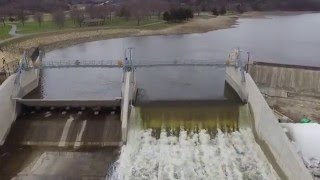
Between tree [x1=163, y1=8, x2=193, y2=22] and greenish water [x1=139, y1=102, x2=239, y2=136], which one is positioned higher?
tree [x1=163, y1=8, x2=193, y2=22]

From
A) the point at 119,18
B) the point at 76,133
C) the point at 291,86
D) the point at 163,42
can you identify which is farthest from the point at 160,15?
the point at 76,133

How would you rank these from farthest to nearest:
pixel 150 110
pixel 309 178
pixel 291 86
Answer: pixel 291 86 < pixel 150 110 < pixel 309 178

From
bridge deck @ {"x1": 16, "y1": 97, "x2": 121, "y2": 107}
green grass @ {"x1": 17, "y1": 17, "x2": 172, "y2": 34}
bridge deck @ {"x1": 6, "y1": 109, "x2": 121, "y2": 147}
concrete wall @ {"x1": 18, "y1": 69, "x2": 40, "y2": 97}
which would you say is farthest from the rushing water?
green grass @ {"x1": 17, "y1": 17, "x2": 172, "y2": 34}

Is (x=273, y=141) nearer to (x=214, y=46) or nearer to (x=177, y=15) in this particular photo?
(x=214, y=46)

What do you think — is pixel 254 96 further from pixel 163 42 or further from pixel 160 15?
pixel 160 15

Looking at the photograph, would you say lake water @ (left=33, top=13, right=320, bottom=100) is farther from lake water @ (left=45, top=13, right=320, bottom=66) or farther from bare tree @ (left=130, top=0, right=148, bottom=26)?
bare tree @ (left=130, top=0, right=148, bottom=26)

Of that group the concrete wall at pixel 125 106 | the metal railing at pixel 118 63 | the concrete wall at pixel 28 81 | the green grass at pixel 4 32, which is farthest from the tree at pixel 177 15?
the concrete wall at pixel 125 106
